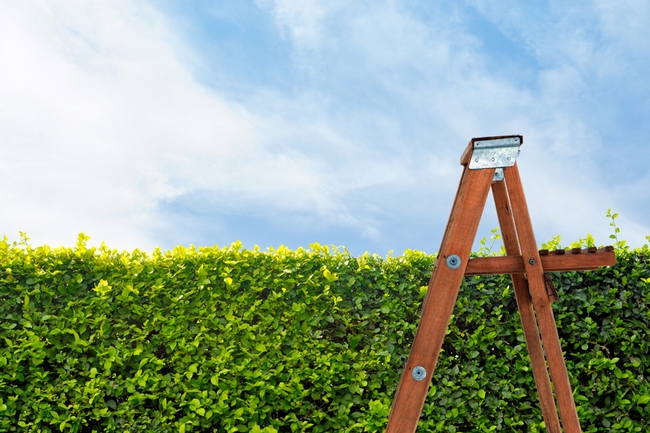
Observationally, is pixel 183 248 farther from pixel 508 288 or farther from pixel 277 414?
pixel 508 288

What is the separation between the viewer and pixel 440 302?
2807 mm

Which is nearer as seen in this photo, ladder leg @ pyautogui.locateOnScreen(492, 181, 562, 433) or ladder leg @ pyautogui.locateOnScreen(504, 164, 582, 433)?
ladder leg @ pyautogui.locateOnScreen(504, 164, 582, 433)

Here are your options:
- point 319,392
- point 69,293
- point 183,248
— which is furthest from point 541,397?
point 69,293

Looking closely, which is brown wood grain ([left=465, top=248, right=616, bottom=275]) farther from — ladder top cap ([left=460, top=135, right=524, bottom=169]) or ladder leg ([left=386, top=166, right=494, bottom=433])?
ladder top cap ([left=460, top=135, right=524, bottom=169])

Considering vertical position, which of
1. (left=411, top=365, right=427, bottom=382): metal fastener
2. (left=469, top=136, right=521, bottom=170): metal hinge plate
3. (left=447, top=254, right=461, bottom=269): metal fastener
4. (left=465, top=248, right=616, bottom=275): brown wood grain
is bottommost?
(left=411, top=365, right=427, bottom=382): metal fastener

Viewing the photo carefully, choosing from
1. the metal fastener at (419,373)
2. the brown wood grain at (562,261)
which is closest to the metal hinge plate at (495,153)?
the brown wood grain at (562,261)

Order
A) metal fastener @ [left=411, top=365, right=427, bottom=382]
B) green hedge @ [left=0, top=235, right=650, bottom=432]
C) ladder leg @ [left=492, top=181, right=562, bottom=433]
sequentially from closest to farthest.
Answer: metal fastener @ [left=411, top=365, right=427, bottom=382], ladder leg @ [left=492, top=181, right=562, bottom=433], green hedge @ [left=0, top=235, right=650, bottom=432]

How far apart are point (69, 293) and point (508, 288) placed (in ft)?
13.8

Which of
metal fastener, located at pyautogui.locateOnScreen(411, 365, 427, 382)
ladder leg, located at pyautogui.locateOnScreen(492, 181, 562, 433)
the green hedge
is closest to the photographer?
metal fastener, located at pyautogui.locateOnScreen(411, 365, 427, 382)

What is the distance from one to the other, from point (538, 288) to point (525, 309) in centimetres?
41

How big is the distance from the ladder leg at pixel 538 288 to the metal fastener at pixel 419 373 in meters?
0.73

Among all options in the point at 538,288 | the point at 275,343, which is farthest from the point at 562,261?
the point at 275,343

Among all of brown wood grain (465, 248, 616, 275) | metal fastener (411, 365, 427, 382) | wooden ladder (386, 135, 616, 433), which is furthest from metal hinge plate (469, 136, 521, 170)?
metal fastener (411, 365, 427, 382)

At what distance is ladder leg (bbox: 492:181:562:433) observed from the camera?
130 inches
